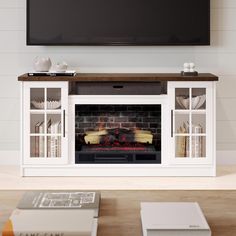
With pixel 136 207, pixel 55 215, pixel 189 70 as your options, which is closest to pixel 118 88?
pixel 189 70

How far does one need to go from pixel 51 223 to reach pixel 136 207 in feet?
1.10

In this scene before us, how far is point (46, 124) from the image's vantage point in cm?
451

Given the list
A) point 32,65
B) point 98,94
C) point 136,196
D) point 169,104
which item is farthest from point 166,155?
point 136,196

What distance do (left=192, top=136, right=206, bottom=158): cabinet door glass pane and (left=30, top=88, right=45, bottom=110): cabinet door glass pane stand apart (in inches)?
50.5

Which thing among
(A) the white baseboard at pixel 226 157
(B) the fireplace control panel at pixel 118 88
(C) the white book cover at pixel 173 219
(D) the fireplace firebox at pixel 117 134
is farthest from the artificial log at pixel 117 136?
(C) the white book cover at pixel 173 219

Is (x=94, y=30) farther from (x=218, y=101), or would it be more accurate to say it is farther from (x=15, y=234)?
(x=15, y=234)

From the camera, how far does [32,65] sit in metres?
4.98

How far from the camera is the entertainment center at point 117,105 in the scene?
4.49m

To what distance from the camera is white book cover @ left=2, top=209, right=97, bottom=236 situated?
4.32 feet

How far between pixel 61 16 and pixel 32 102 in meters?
0.84

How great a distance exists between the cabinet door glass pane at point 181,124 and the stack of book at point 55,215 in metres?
2.87

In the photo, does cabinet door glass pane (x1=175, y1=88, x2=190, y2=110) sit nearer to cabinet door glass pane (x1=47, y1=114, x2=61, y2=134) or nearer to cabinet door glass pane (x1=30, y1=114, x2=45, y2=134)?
cabinet door glass pane (x1=47, y1=114, x2=61, y2=134)

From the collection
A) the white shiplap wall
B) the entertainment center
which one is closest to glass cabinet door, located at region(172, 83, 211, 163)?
the entertainment center

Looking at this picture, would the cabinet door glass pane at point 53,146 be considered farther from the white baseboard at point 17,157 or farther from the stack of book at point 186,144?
the stack of book at point 186,144
